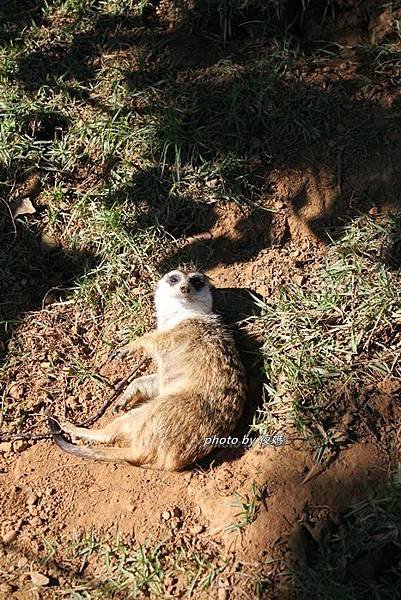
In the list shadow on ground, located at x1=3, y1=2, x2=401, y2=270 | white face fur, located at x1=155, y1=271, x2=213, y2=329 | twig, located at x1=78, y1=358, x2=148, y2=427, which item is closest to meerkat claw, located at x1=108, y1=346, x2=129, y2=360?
twig, located at x1=78, y1=358, x2=148, y2=427

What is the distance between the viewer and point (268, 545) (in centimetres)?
306

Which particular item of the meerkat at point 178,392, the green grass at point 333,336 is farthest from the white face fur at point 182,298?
the green grass at point 333,336

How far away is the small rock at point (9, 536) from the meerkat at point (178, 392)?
18.0 inches

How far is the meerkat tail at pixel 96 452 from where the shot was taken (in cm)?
344

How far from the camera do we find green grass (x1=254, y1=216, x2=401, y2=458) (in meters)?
3.44

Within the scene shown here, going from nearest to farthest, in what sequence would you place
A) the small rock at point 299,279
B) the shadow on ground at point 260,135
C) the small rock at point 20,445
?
the small rock at point 20,445
the small rock at point 299,279
the shadow on ground at point 260,135

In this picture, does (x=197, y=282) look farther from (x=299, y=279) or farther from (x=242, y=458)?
(x=242, y=458)

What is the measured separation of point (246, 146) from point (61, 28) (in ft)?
5.73

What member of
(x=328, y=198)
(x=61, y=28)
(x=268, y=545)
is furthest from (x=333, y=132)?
(x=268, y=545)

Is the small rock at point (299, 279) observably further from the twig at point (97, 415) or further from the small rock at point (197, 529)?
the small rock at point (197, 529)

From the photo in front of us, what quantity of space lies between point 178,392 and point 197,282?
709 millimetres

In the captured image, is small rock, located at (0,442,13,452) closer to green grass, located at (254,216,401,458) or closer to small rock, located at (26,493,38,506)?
small rock, located at (26,493,38,506)

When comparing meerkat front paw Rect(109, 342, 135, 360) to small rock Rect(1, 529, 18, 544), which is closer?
small rock Rect(1, 529, 18, 544)

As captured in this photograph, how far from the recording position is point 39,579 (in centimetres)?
310
